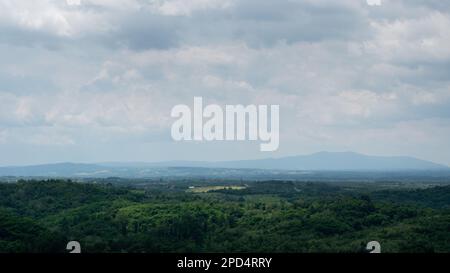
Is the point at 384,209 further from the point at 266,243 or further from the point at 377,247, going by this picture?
the point at 377,247

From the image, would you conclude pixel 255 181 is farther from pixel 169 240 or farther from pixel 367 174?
pixel 169 240

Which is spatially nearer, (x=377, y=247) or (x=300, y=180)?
(x=377, y=247)

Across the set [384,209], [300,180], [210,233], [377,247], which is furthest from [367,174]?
[377,247]
